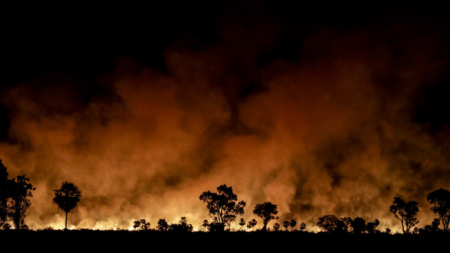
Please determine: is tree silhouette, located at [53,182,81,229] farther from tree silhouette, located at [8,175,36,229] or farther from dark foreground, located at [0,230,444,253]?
dark foreground, located at [0,230,444,253]

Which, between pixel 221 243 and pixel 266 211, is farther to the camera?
pixel 266 211

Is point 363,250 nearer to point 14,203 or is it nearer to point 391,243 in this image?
point 391,243

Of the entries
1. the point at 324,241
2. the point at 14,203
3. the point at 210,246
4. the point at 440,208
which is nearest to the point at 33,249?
the point at 210,246

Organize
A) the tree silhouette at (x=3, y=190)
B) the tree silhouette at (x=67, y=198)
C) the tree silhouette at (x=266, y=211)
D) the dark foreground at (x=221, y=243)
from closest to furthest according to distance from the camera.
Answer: the dark foreground at (x=221, y=243), the tree silhouette at (x=3, y=190), the tree silhouette at (x=67, y=198), the tree silhouette at (x=266, y=211)

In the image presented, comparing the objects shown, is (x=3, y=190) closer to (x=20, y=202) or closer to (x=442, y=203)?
(x=20, y=202)

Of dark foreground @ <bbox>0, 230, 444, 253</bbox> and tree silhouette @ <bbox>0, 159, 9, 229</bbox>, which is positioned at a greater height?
tree silhouette @ <bbox>0, 159, 9, 229</bbox>

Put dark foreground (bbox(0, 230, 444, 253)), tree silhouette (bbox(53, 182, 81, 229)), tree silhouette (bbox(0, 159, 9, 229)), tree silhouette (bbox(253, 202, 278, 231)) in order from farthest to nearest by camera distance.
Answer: tree silhouette (bbox(253, 202, 278, 231))
tree silhouette (bbox(53, 182, 81, 229))
tree silhouette (bbox(0, 159, 9, 229))
dark foreground (bbox(0, 230, 444, 253))

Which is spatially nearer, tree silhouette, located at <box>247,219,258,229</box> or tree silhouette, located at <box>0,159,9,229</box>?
tree silhouette, located at <box>0,159,9,229</box>

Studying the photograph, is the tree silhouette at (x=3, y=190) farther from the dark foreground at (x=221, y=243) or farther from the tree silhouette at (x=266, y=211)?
the tree silhouette at (x=266, y=211)

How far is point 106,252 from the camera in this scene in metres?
15.2

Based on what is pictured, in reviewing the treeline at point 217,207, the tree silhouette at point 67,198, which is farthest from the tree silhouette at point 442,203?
the tree silhouette at point 67,198

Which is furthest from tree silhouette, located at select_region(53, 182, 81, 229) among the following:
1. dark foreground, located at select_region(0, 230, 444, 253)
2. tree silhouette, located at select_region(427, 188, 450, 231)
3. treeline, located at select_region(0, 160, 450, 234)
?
tree silhouette, located at select_region(427, 188, 450, 231)

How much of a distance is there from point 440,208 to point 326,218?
169 ft

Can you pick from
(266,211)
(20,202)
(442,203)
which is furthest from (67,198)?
(442,203)
